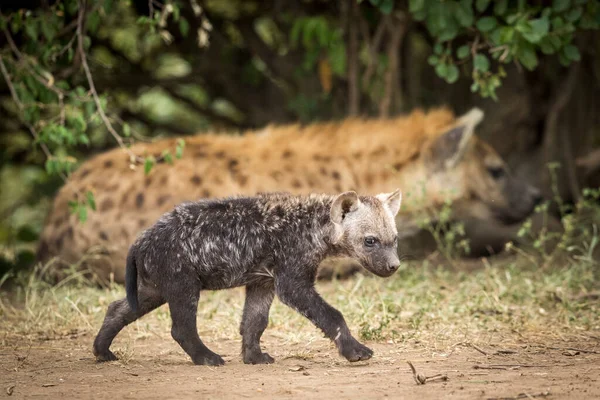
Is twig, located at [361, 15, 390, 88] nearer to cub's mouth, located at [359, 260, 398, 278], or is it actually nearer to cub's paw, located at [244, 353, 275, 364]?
cub's mouth, located at [359, 260, 398, 278]

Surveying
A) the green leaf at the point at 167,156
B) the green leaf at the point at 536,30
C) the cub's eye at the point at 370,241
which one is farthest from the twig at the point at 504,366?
the green leaf at the point at 536,30

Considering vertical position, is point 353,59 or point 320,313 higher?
point 353,59

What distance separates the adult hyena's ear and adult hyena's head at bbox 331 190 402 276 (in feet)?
8.86

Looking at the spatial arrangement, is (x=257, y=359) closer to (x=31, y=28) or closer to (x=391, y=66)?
(x=31, y=28)

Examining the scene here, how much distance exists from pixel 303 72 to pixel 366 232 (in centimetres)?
475

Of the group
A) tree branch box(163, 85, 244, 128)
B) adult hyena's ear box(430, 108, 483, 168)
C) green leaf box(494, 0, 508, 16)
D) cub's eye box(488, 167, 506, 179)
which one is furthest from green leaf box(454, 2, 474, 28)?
tree branch box(163, 85, 244, 128)

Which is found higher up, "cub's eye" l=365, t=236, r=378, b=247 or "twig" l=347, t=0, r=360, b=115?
"twig" l=347, t=0, r=360, b=115

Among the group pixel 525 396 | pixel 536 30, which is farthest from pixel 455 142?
pixel 525 396

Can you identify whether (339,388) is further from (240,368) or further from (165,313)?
(165,313)

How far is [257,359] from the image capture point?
12.9 feet

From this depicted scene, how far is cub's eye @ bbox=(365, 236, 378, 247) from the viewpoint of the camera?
153 inches

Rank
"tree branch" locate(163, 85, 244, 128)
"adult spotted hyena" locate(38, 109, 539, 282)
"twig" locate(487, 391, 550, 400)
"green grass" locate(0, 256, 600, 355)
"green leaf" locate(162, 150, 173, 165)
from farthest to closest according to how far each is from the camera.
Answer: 1. "tree branch" locate(163, 85, 244, 128)
2. "adult spotted hyena" locate(38, 109, 539, 282)
3. "green leaf" locate(162, 150, 173, 165)
4. "green grass" locate(0, 256, 600, 355)
5. "twig" locate(487, 391, 550, 400)

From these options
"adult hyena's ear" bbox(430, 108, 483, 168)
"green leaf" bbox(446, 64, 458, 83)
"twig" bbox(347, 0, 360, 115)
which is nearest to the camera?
"green leaf" bbox(446, 64, 458, 83)

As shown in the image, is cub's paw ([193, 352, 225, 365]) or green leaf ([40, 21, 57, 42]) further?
green leaf ([40, 21, 57, 42])
